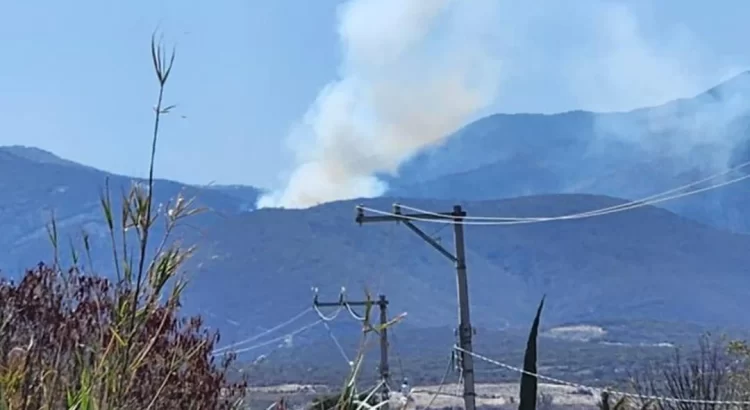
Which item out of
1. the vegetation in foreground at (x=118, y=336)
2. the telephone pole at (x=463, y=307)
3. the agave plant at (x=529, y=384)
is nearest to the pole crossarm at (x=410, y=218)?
the telephone pole at (x=463, y=307)

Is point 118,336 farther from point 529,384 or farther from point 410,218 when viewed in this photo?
point 410,218

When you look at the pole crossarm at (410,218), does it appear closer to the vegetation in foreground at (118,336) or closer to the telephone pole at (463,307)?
the telephone pole at (463,307)

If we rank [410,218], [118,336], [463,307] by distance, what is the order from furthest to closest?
1. [410,218]
2. [463,307]
3. [118,336]

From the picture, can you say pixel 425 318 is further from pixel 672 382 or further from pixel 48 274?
pixel 48 274

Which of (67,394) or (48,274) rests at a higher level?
(48,274)

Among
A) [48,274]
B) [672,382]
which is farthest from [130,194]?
[672,382]

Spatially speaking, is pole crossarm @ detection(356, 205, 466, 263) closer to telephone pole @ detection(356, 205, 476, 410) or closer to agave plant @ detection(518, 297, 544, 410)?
telephone pole @ detection(356, 205, 476, 410)

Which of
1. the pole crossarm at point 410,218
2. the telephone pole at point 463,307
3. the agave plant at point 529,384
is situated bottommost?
the agave plant at point 529,384

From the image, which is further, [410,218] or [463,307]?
[410,218]

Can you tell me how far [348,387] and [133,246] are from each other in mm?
635

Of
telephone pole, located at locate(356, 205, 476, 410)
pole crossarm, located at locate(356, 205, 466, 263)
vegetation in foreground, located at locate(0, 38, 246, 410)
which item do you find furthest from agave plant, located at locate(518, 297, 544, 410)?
pole crossarm, located at locate(356, 205, 466, 263)

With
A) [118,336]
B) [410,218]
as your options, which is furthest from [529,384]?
[410,218]

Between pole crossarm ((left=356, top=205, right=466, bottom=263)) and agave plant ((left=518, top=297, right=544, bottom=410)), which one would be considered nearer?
agave plant ((left=518, top=297, right=544, bottom=410))

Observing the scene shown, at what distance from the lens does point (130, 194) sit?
9.82 feet
